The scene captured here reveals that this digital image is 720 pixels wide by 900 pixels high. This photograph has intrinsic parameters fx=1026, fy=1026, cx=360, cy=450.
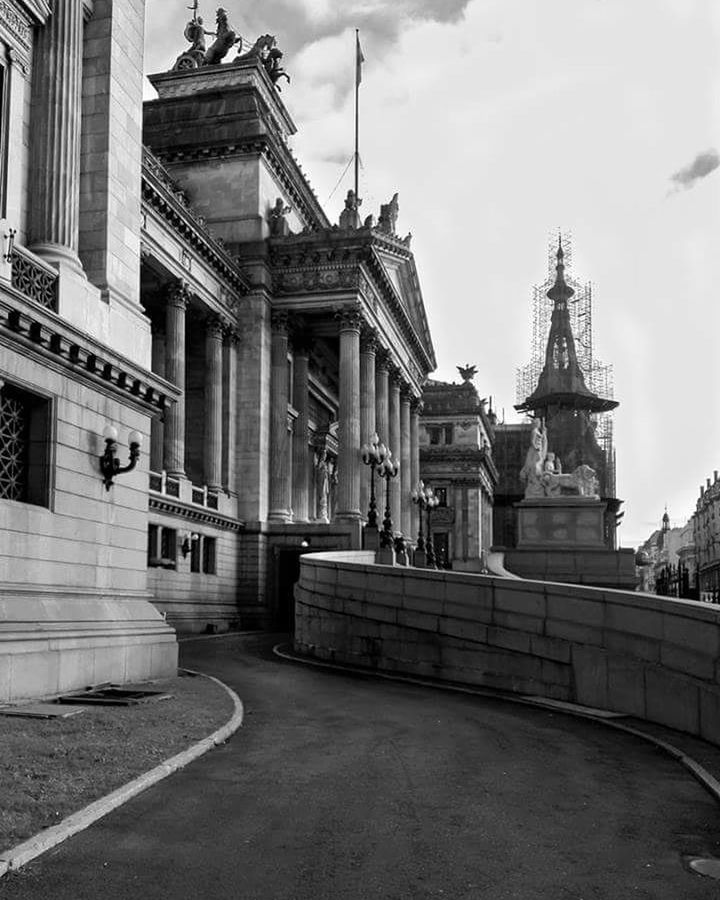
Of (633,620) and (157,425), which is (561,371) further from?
(633,620)

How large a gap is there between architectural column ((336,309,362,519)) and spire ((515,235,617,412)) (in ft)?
224

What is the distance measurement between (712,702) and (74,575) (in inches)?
397

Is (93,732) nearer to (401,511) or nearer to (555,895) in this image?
(555,895)

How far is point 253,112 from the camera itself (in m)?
52.8

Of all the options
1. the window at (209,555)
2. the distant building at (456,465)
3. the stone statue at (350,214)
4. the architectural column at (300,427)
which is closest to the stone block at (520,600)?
the window at (209,555)

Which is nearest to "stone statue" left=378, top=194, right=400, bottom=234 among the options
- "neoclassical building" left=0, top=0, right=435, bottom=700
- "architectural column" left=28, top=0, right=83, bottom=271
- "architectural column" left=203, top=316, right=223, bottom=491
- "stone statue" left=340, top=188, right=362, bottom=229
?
"neoclassical building" left=0, top=0, right=435, bottom=700

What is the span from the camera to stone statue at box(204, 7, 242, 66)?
57.4 m

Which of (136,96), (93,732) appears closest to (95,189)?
(136,96)

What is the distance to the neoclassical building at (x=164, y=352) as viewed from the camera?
1627cm

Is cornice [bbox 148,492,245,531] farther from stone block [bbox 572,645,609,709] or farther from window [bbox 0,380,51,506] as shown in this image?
stone block [bbox 572,645,609,709]

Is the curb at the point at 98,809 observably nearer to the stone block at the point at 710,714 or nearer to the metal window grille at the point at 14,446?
the metal window grille at the point at 14,446

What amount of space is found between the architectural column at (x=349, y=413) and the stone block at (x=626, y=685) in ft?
113

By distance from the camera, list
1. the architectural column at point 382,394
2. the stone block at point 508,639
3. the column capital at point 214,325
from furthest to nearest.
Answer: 1. the architectural column at point 382,394
2. the column capital at point 214,325
3. the stone block at point 508,639

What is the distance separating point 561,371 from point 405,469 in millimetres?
61129
